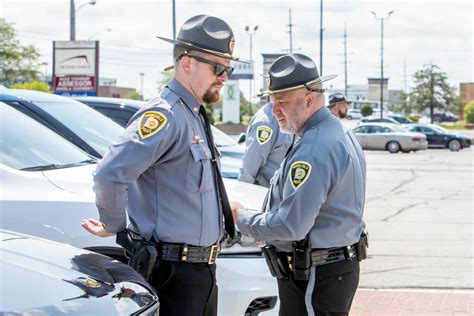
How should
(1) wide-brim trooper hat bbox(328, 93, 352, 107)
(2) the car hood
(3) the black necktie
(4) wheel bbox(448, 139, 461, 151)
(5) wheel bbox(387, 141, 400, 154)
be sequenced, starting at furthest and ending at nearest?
(4) wheel bbox(448, 139, 461, 151), (5) wheel bbox(387, 141, 400, 154), (1) wide-brim trooper hat bbox(328, 93, 352, 107), (3) the black necktie, (2) the car hood

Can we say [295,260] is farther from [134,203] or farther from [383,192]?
[383,192]

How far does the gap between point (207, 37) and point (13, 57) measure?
66878mm

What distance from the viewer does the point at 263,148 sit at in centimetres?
654

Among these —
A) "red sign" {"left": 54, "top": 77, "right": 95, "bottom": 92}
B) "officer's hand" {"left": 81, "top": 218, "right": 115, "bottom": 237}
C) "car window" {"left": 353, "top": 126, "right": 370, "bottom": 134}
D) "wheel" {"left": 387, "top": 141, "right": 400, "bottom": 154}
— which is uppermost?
"red sign" {"left": 54, "top": 77, "right": 95, "bottom": 92}

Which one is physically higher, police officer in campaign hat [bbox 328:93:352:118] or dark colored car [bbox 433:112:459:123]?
dark colored car [bbox 433:112:459:123]

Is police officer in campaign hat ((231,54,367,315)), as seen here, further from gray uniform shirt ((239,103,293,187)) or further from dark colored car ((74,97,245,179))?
dark colored car ((74,97,245,179))

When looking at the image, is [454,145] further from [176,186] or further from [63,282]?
[63,282]

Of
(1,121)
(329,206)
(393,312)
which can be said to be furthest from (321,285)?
(393,312)

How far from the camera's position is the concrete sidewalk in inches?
254

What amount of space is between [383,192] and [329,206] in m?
13.7

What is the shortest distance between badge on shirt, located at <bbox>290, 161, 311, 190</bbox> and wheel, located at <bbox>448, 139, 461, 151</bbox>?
37727 millimetres

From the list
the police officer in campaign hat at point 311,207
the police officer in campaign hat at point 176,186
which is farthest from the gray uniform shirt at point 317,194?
the police officer in campaign hat at point 176,186

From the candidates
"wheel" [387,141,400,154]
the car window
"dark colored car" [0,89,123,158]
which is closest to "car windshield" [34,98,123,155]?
"dark colored car" [0,89,123,158]

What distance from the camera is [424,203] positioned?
14547mm
